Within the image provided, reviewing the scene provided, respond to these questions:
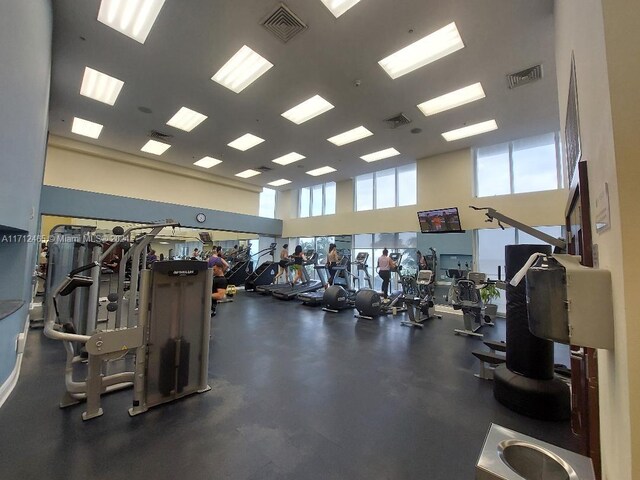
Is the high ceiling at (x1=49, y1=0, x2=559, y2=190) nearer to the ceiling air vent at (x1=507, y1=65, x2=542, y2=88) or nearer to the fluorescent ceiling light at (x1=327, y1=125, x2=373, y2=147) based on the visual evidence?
the ceiling air vent at (x1=507, y1=65, x2=542, y2=88)

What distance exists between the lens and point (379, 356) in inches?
158

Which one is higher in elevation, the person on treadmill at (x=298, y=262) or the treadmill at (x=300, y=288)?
the person on treadmill at (x=298, y=262)

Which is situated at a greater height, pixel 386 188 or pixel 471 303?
pixel 386 188

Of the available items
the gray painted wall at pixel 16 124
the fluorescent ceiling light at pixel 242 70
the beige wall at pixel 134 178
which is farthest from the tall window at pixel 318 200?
the gray painted wall at pixel 16 124

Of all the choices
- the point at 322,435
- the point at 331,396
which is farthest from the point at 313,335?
the point at 322,435

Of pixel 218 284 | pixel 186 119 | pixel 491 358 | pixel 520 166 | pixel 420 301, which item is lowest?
pixel 491 358

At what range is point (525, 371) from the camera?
2.72 metres

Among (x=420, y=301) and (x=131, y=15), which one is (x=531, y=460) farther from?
(x=131, y=15)

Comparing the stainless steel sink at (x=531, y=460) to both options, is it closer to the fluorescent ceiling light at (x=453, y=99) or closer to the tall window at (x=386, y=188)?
the fluorescent ceiling light at (x=453, y=99)

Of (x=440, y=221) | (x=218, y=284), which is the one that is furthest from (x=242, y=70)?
(x=440, y=221)

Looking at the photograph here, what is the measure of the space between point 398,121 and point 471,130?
1851 millimetres

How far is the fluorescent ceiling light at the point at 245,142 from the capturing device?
7439 mm

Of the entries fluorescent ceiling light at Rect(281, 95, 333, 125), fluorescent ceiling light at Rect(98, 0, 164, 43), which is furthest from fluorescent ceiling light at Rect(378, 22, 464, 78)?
fluorescent ceiling light at Rect(98, 0, 164, 43)

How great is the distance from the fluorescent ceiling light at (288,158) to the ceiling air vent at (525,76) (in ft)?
Result: 17.8
